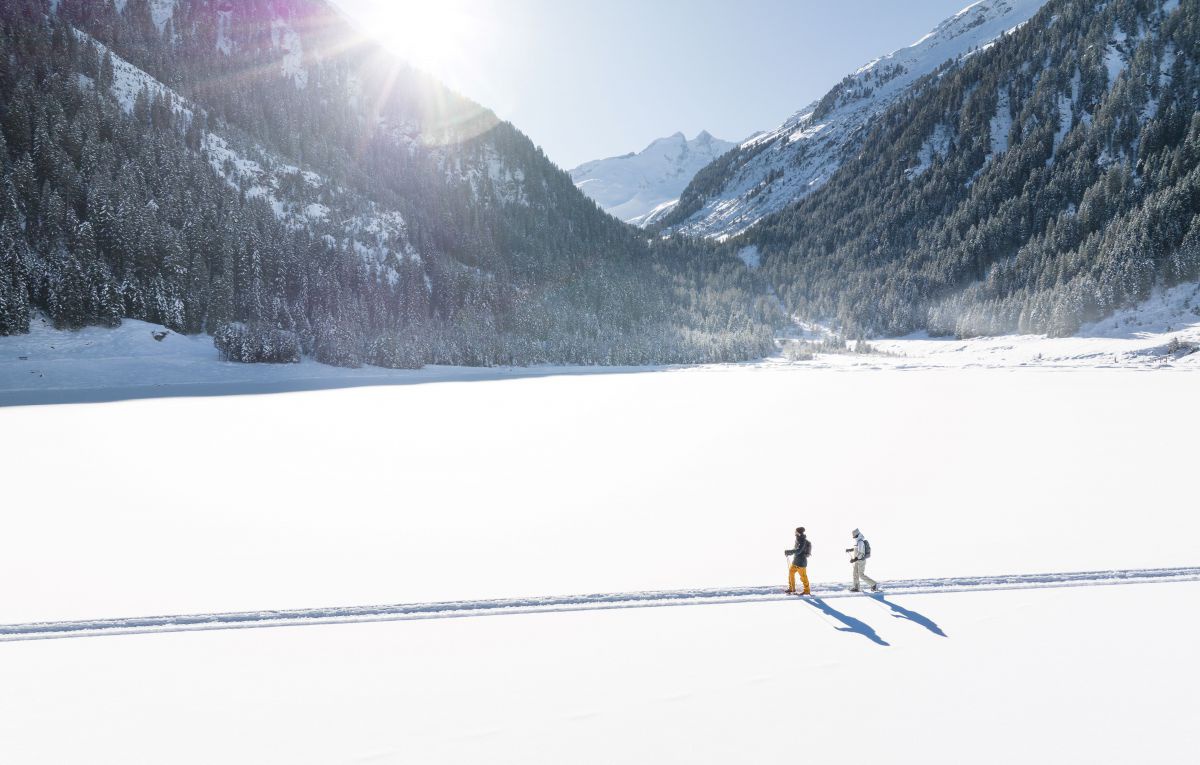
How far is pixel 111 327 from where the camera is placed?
68625 mm

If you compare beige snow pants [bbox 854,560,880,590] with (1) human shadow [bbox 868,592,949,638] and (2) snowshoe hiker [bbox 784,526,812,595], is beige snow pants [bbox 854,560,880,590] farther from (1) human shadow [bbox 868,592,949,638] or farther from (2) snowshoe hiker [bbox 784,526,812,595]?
(2) snowshoe hiker [bbox 784,526,812,595]

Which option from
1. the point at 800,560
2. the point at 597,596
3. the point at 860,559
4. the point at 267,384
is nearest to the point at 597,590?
the point at 597,596

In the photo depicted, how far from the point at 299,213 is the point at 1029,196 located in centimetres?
17724

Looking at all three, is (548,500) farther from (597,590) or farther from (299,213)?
(299,213)

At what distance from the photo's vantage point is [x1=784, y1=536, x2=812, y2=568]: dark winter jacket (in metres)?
11.2

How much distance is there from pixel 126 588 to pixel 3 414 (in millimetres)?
40634

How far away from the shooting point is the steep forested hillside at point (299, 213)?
7738 cm

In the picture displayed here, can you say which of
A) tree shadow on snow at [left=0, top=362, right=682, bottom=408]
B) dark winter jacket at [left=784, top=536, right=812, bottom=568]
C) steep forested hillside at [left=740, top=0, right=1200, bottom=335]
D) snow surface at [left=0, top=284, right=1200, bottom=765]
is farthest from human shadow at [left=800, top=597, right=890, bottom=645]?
steep forested hillside at [left=740, top=0, right=1200, bottom=335]

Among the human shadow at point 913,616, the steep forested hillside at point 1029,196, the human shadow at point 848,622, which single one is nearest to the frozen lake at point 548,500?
the human shadow at point 848,622

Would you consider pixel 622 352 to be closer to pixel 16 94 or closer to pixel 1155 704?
pixel 1155 704

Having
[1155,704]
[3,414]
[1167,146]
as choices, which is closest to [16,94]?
[3,414]

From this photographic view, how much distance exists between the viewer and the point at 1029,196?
129 metres

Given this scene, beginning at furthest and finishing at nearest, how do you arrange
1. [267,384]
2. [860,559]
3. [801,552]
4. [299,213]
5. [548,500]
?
[299,213] < [267,384] < [548,500] < [860,559] < [801,552]

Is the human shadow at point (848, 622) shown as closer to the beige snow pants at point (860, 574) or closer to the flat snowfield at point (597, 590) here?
the flat snowfield at point (597, 590)
